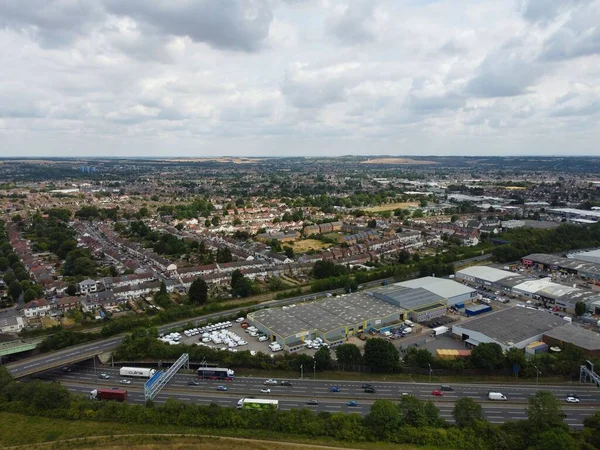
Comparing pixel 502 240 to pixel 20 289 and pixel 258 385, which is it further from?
pixel 20 289

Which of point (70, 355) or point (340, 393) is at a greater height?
point (70, 355)

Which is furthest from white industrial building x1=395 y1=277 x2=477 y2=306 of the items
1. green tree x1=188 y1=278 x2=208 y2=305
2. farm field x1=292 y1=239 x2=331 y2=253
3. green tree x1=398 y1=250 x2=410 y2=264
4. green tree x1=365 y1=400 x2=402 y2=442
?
farm field x1=292 y1=239 x2=331 y2=253

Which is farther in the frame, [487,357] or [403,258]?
[403,258]

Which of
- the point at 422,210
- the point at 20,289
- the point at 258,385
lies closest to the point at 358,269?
the point at 258,385

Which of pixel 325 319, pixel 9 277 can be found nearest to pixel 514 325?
pixel 325 319

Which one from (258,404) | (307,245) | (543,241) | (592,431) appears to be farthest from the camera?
(307,245)

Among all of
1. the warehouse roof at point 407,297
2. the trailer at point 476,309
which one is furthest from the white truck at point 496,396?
the trailer at point 476,309

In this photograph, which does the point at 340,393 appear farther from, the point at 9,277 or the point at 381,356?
the point at 9,277
